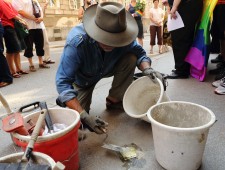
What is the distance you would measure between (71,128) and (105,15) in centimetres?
73

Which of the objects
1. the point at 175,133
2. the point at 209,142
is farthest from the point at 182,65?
the point at 175,133

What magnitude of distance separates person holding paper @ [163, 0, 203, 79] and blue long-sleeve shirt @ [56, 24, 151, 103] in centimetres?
112

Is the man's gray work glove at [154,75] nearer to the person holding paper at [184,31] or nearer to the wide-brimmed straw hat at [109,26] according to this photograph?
the wide-brimmed straw hat at [109,26]

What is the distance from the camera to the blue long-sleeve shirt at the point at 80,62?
147cm

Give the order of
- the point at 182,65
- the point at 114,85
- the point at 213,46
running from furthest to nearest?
the point at 213,46, the point at 182,65, the point at 114,85

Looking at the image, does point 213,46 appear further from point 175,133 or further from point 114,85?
point 175,133

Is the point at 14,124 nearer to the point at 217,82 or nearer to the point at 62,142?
the point at 62,142

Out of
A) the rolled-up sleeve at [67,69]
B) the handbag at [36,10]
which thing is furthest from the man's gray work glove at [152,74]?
the handbag at [36,10]

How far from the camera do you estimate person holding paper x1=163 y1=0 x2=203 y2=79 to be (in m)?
2.57

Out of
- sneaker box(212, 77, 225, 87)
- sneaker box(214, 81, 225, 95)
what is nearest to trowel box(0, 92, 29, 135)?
sneaker box(214, 81, 225, 95)

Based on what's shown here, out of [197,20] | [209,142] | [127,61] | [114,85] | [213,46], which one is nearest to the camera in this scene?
[209,142]

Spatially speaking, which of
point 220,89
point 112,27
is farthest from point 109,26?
point 220,89

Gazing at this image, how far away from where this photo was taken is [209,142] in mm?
1521

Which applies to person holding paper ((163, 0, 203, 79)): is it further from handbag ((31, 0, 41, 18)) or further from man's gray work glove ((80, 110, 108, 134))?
handbag ((31, 0, 41, 18))
